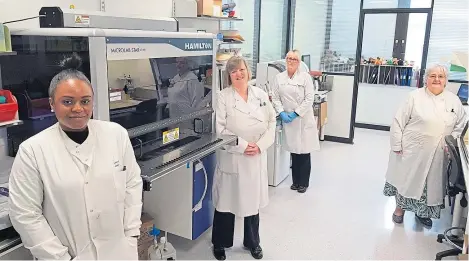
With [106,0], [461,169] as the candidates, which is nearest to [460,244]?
[461,169]

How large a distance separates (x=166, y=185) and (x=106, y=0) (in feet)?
4.23

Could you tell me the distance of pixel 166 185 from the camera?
106 inches

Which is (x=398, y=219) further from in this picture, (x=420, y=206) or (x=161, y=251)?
(x=161, y=251)

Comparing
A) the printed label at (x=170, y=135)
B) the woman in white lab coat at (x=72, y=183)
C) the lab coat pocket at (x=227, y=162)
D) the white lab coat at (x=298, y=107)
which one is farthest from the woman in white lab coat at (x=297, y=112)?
the woman in white lab coat at (x=72, y=183)

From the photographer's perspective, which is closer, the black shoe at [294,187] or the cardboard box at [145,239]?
the cardboard box at [145,239]

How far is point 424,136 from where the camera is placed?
293 centimetres

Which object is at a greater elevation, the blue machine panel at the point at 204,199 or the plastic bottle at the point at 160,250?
the blue machine panel at the point at 204,199

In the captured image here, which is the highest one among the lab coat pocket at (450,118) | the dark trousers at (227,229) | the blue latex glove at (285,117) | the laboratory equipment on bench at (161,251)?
the lab coat pocket at (450,118)

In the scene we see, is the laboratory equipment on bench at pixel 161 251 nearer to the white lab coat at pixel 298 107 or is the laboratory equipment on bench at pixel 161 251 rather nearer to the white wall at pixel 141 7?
the white wall at pixel 141 7

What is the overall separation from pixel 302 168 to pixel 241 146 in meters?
1.57

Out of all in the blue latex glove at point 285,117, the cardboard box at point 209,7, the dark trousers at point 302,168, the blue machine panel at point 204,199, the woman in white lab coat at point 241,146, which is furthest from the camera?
the dark trousers at point 302,168

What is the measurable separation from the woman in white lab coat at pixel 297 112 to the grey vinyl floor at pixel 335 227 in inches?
11.6

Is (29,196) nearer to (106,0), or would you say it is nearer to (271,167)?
(106,0)

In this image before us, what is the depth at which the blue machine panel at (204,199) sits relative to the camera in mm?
2641
